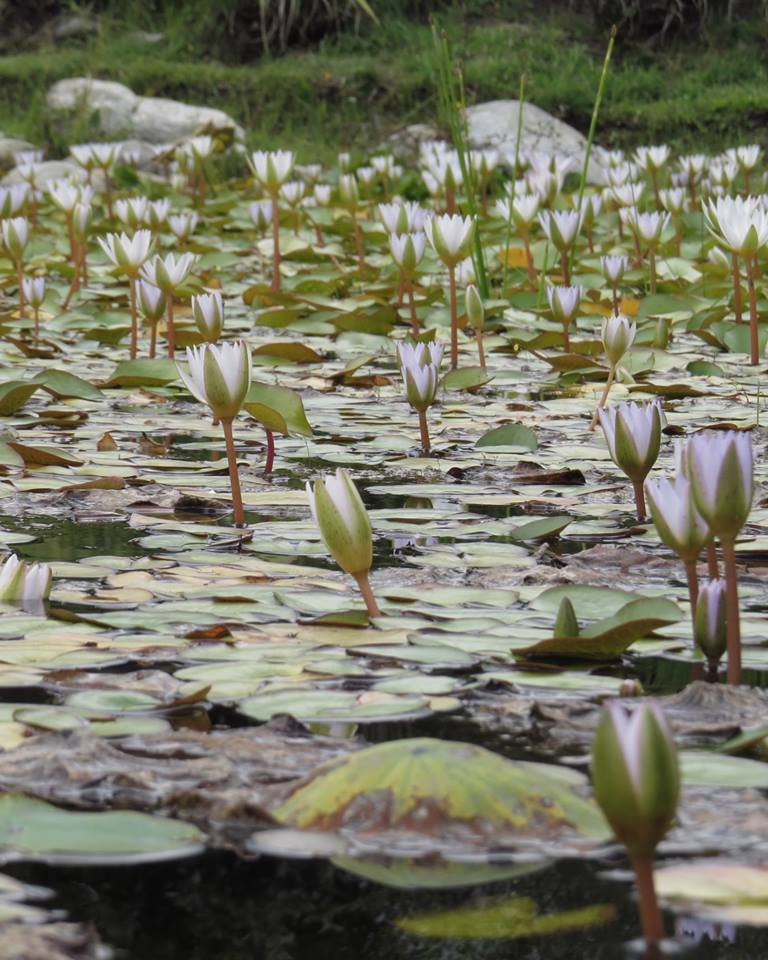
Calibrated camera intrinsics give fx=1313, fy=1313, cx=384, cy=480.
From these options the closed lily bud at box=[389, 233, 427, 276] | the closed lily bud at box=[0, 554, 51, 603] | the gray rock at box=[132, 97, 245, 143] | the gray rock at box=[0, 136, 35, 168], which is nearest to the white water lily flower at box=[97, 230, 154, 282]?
the closed lily bud at box=[389, 233, 427, 276]

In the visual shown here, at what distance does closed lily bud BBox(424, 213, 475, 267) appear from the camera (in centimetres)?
262

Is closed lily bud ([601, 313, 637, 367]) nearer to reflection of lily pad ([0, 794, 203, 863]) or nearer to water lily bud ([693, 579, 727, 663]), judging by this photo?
water lily bud ([693, 579, 727, 663])

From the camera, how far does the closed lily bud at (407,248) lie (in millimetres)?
2924

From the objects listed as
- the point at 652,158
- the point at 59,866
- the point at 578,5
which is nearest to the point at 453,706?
the point at 59,866

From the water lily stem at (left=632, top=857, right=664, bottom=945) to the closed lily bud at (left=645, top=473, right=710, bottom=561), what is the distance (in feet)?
1.59

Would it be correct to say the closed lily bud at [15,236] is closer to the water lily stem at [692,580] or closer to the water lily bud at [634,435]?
the water lily bud at [634,435]

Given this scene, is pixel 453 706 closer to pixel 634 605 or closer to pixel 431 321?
pixel 634 605

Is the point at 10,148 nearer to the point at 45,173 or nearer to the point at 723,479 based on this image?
the point at 45,173

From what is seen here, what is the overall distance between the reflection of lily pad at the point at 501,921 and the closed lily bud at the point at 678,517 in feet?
1.40

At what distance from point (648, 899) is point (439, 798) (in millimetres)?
200

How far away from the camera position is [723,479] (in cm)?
87

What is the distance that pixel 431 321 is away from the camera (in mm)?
3533

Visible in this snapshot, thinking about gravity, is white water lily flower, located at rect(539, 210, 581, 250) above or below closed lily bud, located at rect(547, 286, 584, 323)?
above

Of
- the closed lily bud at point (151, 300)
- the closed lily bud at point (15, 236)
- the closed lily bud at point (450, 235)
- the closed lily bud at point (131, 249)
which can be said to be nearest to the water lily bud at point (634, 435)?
the closed lily bud at point (450, 235)
